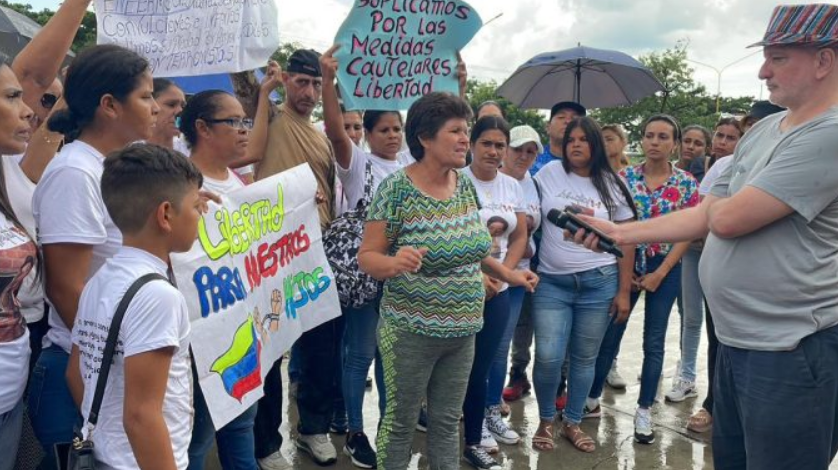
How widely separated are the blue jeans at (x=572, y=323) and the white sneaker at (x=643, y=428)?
0.49 m

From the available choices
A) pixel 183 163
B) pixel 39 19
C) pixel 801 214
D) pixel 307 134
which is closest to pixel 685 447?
pixel 801 214

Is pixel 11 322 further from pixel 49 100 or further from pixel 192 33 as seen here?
pixel 192 33

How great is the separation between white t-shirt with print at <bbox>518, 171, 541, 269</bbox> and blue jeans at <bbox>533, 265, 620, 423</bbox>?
185 mm

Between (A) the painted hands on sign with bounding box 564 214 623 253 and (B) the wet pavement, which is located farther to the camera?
(B) the wet pavement

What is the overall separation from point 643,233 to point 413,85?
5.88ft

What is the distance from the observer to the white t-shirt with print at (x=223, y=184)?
279cm

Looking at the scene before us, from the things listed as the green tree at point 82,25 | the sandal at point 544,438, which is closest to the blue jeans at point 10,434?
the sandal at point 544,438

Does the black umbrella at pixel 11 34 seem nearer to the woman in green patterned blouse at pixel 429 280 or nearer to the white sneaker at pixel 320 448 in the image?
the white sneaker at pixel 320 448

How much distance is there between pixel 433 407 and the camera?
3135 millimetres

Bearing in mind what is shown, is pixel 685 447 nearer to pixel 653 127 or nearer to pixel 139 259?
pixel 653 127

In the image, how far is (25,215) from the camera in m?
2.23

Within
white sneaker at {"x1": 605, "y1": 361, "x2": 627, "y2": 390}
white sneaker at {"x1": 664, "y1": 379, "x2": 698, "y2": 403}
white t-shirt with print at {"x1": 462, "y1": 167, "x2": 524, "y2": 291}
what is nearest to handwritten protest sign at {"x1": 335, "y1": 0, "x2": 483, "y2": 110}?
white t-shirt with print at {"x1": 462, "y1": 167, "x2": 524, "y2": 291}

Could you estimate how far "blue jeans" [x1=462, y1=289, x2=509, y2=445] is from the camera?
3678mm

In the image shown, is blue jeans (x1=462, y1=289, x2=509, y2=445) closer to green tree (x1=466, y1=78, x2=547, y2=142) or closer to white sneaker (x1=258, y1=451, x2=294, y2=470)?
white sneaker (x1=258, y1=451, x2=294, y2=470)
